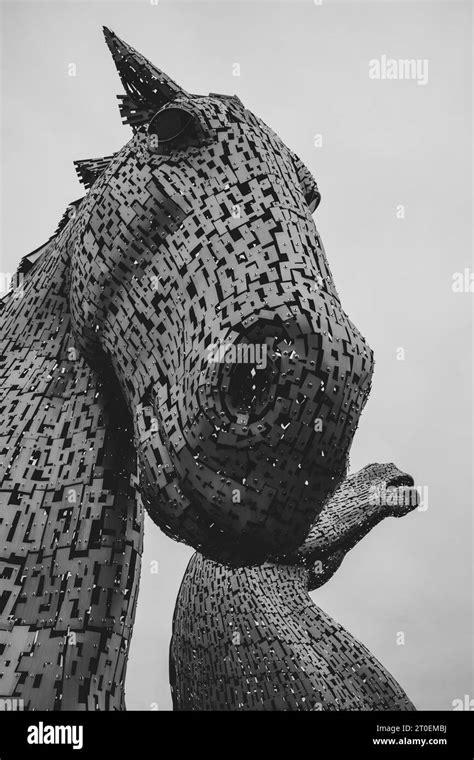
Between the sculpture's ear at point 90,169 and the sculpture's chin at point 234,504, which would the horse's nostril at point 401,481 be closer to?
the sculpture's ear at point 90,169

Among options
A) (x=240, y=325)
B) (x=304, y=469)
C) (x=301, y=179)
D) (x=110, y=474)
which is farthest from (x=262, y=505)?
(x=301, y=179)

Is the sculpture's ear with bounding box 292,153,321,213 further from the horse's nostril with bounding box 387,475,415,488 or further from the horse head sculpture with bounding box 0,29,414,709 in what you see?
the horse's nostril with bounding box 387,475,415,488

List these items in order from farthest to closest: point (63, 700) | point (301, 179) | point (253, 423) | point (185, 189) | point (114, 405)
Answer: point (301, 179) < point (114, 405) < point (185, 189) < point (63, 700) < point (253, 423)

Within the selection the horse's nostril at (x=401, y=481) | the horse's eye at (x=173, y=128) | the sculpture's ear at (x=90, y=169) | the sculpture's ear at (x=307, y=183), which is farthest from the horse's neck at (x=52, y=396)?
the horse's nostril at (x=401, y=481)

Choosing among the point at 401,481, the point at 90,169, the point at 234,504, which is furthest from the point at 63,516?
the point at 401,481

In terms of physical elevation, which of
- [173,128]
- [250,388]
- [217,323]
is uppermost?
[173,128]

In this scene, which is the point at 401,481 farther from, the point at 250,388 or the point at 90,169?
the point at 250,388

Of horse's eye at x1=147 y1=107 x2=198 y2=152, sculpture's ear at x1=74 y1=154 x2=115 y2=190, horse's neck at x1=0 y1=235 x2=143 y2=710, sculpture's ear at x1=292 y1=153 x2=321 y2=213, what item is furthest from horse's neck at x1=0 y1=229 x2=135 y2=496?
sculpture's ear at x1=292 y1=153 x2=321 y2=213

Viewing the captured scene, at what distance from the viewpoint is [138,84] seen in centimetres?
144

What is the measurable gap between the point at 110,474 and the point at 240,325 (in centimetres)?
48

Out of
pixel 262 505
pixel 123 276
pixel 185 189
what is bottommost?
pixel 262 505

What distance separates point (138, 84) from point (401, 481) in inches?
85.1
